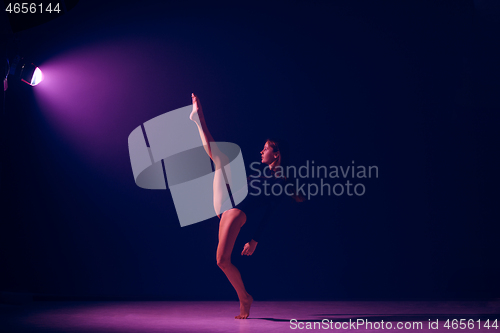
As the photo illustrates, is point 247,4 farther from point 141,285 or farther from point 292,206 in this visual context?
point 141,285

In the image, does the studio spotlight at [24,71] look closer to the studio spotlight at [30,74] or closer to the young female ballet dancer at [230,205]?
the studio spotlight at [30,74]

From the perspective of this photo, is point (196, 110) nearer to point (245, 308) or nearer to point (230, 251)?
point (230, 251)

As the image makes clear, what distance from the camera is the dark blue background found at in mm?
4719

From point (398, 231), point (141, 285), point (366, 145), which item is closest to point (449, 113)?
point (366, 145)

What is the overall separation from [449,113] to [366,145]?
96 centimetres

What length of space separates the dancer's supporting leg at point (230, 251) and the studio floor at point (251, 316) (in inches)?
6.2

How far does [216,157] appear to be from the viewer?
363 cm

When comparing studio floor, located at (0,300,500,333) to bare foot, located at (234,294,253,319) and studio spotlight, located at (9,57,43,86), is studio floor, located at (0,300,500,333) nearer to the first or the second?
bare foot, located at (234,294,253,319)

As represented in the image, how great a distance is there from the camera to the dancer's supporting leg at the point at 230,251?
360 centimetres

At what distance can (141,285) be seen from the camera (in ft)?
15.6

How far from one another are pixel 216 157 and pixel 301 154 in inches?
56.7

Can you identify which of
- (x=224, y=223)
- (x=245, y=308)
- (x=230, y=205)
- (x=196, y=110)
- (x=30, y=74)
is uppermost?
(x=30, y=74)

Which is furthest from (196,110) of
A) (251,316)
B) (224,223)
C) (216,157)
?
(251,316)

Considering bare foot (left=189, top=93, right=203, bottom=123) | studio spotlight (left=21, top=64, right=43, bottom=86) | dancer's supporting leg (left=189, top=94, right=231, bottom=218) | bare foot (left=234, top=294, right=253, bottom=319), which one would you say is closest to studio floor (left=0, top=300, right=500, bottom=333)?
bare foot (left=234, top=294, right=253, bottom=319)
